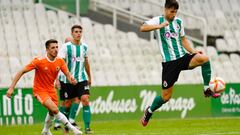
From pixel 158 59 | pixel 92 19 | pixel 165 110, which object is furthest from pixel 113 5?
pixel 165 110

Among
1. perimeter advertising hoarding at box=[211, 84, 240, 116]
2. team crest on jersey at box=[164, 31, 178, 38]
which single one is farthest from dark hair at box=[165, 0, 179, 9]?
perimeter advertising hoarding at box=[211, 84, 240, 116]

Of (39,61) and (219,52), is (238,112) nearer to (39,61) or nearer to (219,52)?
(219,52)

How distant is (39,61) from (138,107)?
8766 millimetres

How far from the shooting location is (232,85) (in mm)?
23531

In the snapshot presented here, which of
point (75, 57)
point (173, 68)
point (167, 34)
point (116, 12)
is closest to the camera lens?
point (167, 34)

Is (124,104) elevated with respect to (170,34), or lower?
lower

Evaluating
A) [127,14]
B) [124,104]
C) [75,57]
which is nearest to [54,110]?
[75,57]

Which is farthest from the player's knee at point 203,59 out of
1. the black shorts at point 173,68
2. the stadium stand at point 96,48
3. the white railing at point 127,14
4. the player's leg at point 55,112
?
the white railing at point 127,14

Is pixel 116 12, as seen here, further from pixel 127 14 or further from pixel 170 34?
pixel 170 34

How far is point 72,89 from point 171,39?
10.3ft

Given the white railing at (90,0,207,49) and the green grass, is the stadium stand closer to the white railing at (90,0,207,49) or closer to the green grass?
the white railing at (90,0,207,49)

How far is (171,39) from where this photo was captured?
47.8 feet

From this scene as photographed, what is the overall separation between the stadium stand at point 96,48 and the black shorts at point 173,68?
26.8 ft

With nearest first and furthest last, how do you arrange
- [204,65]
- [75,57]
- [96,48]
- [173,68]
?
[204,65]
[173,68]
[75,57]
[96,48]
